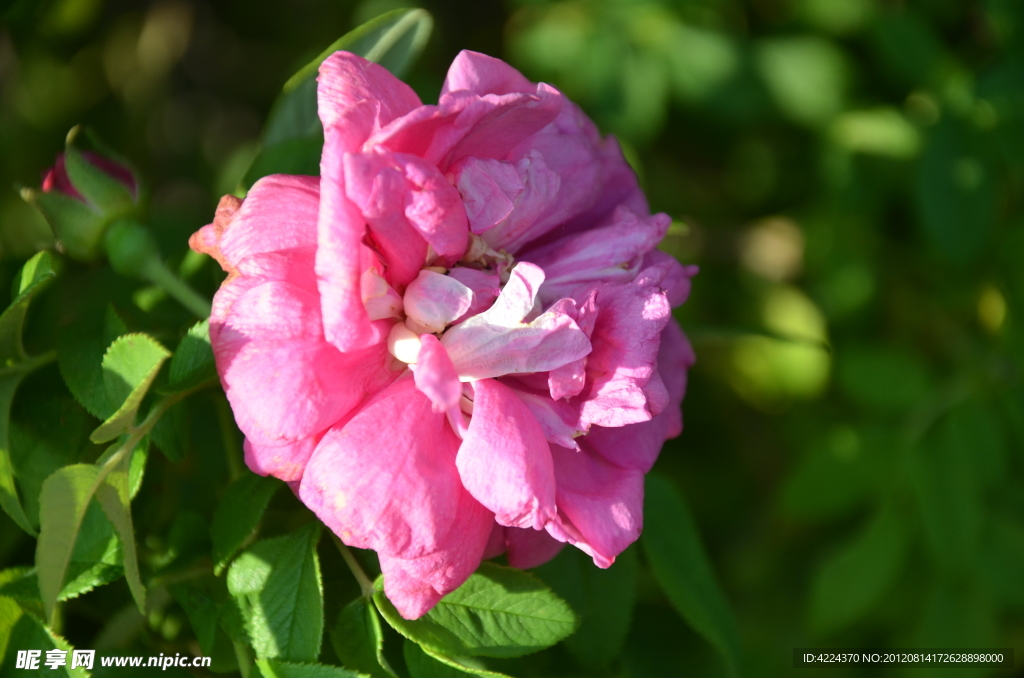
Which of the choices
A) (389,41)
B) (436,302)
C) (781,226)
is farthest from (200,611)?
(781,226)

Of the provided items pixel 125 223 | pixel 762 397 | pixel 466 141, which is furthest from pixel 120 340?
pixel 762 397

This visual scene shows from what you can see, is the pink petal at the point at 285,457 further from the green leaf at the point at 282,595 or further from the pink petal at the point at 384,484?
the green leaf at the point at 282,595

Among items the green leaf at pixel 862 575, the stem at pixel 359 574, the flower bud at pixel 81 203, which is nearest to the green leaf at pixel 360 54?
the flower bud at pixel 81 203

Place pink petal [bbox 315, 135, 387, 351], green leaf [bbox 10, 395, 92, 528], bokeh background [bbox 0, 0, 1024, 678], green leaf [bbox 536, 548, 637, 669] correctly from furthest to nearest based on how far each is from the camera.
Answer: bokeh background [bbox 0, 0, 1024, 678], green leaf [bbox 536, 548, 637, 669], green leaf [bbox 10, 395, 92, 528], pink petal [bbox 315, 135, 387, 351]

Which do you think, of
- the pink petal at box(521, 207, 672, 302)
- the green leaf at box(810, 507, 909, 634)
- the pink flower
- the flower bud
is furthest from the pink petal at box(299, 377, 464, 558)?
the green leaf at box(810, 507, 909, 634)

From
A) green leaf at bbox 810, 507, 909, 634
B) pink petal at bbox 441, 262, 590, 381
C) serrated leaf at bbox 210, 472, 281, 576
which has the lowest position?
green leaf at bbox 810, 507, 909, 634

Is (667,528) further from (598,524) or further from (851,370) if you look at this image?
(851,370)

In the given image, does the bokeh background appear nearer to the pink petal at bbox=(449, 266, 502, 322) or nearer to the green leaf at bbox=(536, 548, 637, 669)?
the green leaf at bbox=(536, 548, 637, 669)
